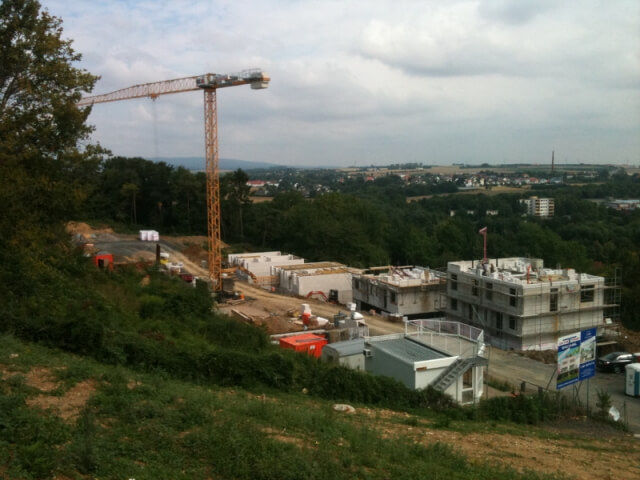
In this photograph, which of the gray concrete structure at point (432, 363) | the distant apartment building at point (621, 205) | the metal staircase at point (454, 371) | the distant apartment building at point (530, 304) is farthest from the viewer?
the distant apartment building at point (621, 205)

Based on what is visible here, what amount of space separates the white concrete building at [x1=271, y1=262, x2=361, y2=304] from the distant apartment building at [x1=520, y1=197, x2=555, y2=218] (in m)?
56.3

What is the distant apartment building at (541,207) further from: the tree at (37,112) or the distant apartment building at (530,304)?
the tree at (37,112)

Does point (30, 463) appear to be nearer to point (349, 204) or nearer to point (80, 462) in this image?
point (80, 462)

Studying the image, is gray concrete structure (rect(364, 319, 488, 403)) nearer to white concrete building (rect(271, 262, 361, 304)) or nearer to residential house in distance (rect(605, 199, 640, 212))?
white concrete building (rect(271, 262, 361, 304))

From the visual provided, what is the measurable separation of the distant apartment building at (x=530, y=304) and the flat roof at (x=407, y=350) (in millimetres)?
11212

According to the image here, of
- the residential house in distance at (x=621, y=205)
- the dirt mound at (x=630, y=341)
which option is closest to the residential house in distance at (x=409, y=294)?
the dirt mound at (x=630, y=341)

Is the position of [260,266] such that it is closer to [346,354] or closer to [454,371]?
[346,354]

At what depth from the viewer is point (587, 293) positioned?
1183 inches

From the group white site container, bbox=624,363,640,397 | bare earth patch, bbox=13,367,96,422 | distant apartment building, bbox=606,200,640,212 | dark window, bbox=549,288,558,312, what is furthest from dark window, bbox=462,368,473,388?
distant apartment building, bbox=606,200,640,212

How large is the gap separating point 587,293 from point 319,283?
16.9 m

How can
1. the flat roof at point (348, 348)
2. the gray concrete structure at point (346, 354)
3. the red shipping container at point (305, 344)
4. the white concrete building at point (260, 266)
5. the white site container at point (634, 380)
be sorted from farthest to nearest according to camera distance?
the white concrete building at point (260, 266), the white site container at point (634, 380), the red shipping container at point (305, 344), the flat roof at point (348, 348), the gray concrete structure at point (346, 354)

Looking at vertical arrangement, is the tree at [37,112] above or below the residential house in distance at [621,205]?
above

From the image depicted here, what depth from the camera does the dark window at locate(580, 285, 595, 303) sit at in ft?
97.5

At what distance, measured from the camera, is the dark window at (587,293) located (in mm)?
29717
